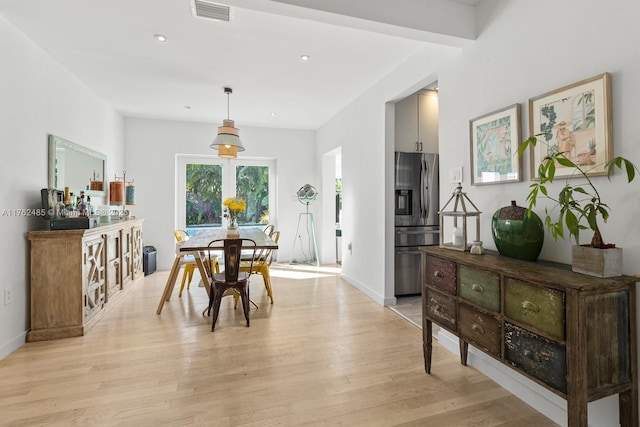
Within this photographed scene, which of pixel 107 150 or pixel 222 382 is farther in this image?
pixel 107 150

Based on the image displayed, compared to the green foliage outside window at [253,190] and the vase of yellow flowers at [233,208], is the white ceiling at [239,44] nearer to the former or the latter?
the vase of yellow flowers at [233,208]

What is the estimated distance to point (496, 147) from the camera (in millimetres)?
2107

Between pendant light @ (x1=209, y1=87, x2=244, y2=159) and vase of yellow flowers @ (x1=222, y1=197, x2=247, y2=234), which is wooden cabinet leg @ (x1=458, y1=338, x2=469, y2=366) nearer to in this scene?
vase of yellow flowers @ (x1=222, y1=197, x2=247, y2=234)

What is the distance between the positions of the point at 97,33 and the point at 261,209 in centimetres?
401

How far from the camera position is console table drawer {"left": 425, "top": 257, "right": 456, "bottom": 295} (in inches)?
74.7

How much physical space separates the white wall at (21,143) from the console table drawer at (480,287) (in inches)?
133

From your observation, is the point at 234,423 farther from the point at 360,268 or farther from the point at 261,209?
the point at 261,209

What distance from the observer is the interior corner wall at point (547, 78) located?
143 cm

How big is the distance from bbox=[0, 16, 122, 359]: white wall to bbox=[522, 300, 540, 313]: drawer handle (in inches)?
140

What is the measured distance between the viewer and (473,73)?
7.63 ft

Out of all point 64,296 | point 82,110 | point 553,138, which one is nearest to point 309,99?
point 82,110

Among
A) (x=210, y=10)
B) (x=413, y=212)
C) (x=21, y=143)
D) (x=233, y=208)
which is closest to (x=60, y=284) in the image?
(x=21, y=143)

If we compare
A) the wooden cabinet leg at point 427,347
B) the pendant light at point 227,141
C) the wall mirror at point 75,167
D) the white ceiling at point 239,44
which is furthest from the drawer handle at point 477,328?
the wall mirror at point 75,167

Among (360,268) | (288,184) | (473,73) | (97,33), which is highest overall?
(97,33)
